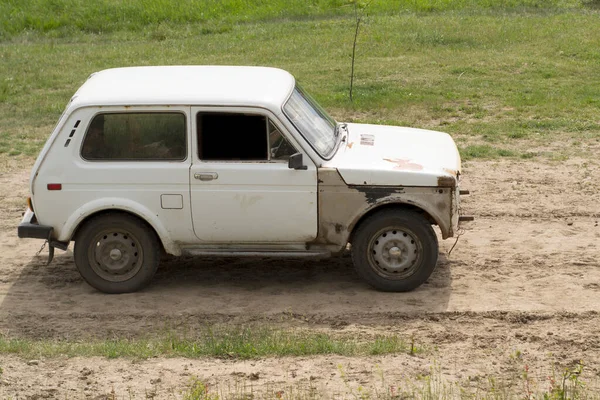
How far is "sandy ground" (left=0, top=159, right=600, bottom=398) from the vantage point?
675cm

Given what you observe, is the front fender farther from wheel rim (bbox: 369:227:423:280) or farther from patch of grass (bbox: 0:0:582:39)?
patch of grass (bbox: 0:0:582:39)

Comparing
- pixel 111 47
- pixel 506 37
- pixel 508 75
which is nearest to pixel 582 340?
pixel 508 75

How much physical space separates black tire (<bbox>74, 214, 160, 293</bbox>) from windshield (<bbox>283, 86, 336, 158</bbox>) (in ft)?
5.18

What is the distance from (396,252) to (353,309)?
0.62 m

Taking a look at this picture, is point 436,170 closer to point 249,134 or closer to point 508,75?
point 249,134

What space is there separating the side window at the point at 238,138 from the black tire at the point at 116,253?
35.4 inches

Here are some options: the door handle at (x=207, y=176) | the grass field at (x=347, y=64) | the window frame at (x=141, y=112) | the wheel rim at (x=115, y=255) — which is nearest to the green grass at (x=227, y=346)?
the grass field at (x=347, y=64)

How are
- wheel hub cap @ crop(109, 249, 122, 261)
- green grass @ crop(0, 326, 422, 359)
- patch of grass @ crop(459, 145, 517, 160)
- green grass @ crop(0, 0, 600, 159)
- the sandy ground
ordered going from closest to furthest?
1. the sandy ground
2. green grass @ crop(0, 326, 422, 359)
3. wheel hub cap @ crop(109, 249, 122, 261)
4. patch of grass @ crop(459, 145, 517, 160)
5. green grass @ crop(0, 0, 600, 159)

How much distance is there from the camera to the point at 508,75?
17.2 meters

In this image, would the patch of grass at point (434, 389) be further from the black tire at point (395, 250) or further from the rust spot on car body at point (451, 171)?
the rust spot on car body at point (451, 171)

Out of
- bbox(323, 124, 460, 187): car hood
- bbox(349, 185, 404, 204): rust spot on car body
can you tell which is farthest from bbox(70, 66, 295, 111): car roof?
bbox(349, 185, 404, 204): rust spot on car body

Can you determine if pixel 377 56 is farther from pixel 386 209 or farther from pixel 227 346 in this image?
pixel 227 346

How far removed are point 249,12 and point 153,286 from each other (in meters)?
19.1

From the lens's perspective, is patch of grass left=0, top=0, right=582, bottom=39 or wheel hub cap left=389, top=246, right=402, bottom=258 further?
patch of grass left=0, top=0, right=582, bottom=39
